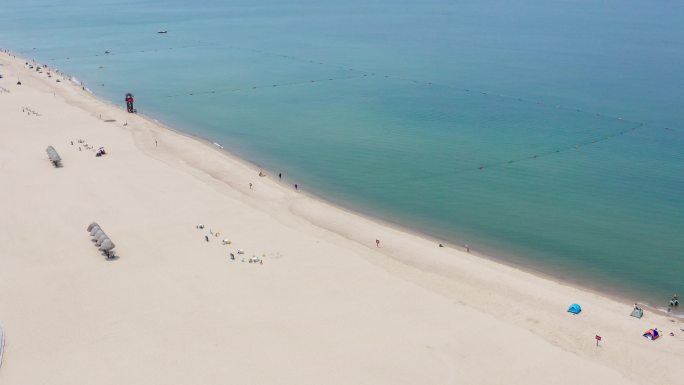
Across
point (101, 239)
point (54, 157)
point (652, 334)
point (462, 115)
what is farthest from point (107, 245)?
point (462, 115)

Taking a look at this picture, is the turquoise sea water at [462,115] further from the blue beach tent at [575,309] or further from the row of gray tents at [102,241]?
the row of gray tents at [102,241]

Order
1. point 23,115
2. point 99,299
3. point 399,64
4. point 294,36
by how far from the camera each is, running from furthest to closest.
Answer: point 294,36 < point 399,64 < point 23,115 < point 99,299

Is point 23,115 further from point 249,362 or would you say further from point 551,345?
point 551,345

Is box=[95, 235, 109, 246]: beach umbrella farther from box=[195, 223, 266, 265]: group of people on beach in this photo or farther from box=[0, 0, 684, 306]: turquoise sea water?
box=[0, 0, 684, 306]: turquoise sea water

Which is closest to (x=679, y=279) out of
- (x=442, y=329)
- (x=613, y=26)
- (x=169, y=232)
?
(x=442, y=329)

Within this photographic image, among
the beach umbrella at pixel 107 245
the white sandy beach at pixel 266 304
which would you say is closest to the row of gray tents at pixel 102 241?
the beach umbrella at pixel 107 245
